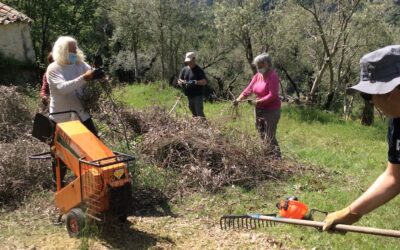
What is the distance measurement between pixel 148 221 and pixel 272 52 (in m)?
23.4

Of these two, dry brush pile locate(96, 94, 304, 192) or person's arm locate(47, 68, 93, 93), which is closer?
person's arm locate(47, 68, 93, 93)

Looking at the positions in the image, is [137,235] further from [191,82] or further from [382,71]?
[191,82]

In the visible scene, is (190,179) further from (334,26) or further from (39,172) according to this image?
(334,26)

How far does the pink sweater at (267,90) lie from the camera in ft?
23.7

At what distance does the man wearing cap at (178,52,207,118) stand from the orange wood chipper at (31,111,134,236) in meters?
4.59

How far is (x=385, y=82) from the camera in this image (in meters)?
2.40

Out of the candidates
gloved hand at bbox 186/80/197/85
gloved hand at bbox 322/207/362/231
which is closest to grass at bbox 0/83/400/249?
gloved hand at bbox 186/80/197/85

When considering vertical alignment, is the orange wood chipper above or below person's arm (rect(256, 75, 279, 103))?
below

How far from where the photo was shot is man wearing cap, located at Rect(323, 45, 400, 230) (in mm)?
2398

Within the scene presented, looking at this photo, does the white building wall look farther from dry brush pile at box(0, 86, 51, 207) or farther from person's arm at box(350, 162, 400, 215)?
Result: person's arm at box(350, 162, 400, 215)

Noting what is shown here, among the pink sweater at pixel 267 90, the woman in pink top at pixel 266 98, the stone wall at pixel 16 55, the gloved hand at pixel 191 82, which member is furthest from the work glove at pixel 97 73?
the stone wall at pixel 16 55

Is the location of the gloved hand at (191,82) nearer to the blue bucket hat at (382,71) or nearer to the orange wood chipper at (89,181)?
the orange wood chipper at (89,181)

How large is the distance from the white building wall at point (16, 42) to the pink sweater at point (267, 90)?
34.1 ft

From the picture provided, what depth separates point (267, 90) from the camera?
7258mm
